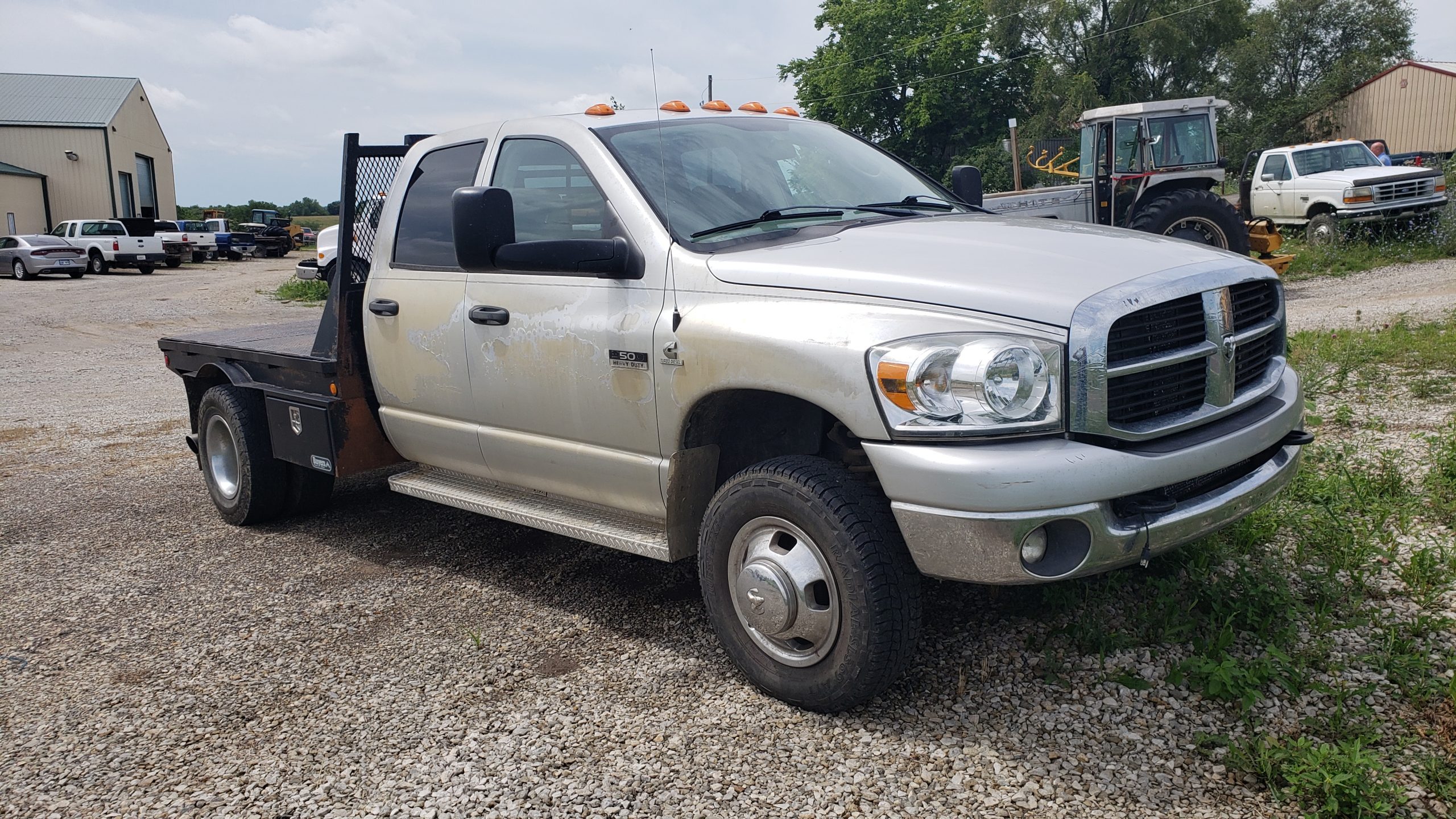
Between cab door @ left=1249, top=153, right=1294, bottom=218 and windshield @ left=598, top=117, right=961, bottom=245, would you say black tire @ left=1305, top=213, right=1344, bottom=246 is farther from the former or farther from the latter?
windshield @ left=598, top=117, right=961, bottom=245

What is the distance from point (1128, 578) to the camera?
13.5 feet

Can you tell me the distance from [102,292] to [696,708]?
2731 cm

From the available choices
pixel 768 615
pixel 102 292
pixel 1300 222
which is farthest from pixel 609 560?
pixel 102 292

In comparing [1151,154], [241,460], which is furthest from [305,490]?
[1151,154]

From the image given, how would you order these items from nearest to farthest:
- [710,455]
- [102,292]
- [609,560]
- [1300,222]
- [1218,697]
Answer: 1. [1218,697]
2. [710,455]
3. [609,560]
4. [1300,222]
5. [102,292]

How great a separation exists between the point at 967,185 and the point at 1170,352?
7.53 ft

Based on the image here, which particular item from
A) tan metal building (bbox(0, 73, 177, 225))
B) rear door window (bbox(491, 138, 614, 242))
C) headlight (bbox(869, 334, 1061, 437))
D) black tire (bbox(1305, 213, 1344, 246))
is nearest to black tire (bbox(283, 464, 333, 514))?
rear door window (bbox(491, 138, 614, 242))

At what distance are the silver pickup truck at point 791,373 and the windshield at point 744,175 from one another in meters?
0.01

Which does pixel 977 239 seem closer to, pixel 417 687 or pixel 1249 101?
pixel 417 687

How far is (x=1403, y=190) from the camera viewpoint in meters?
19.3

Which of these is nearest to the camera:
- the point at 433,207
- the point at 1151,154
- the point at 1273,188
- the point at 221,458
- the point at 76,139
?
the point at 433,207

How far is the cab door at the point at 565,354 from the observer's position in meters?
3.77

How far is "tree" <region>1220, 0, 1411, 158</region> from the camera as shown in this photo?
52.4 metres

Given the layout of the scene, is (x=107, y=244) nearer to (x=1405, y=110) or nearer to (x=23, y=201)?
(x=23, y=201)
